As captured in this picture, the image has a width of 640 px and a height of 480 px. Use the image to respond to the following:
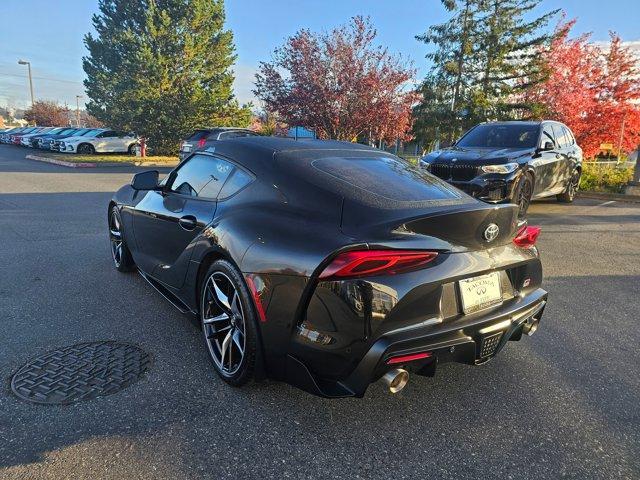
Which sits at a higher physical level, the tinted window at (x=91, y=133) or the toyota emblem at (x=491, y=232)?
the tinted window at (x=91, y=133)

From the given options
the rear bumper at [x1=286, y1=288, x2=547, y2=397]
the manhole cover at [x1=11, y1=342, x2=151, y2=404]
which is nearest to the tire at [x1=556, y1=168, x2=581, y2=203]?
the rear bumper at [x1=286, y1=288, x2=547, y2=397]

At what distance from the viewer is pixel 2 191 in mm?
10930

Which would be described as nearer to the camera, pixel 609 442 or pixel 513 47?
pixel 609 442

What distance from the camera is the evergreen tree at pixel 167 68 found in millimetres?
25125

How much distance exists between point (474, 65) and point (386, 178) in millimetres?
25264

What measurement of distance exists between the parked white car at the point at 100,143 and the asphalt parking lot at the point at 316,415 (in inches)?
967

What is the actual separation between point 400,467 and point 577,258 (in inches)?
196

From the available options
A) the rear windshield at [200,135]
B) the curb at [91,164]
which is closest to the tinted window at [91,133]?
the curb at [91,164]

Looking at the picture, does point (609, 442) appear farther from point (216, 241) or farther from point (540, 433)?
point (216, 241)

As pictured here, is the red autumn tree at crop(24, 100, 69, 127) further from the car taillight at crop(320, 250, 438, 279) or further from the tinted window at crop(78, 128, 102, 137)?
the car taillight at crop(320, 250, 438, 279)

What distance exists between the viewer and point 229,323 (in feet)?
9.20

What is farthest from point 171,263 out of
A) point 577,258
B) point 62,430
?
point 577,258

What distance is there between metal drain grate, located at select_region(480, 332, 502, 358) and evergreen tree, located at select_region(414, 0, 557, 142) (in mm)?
23569

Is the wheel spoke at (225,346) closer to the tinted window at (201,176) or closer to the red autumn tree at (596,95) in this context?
the tinted window at (201,176)
